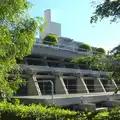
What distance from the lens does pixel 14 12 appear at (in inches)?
327

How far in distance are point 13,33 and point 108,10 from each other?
13.5 ft

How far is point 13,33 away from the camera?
8.79 meters

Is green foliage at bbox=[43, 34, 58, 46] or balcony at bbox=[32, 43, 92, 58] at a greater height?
green foliage at bbox=[43, 34, 58, 46]

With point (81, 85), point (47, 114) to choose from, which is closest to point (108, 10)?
point (47, 114)

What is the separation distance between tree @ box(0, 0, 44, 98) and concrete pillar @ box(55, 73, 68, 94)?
24.7 metres

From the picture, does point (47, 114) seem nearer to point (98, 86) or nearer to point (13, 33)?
A: point (13, 33)

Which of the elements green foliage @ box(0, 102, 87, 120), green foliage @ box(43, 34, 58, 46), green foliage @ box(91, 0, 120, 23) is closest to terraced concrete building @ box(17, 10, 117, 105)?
green foliage @ box(43, 34, 58, 46)

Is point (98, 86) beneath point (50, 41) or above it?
beneath

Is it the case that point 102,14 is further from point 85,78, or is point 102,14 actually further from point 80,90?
point 85,78

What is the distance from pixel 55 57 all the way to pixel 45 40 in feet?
9.93

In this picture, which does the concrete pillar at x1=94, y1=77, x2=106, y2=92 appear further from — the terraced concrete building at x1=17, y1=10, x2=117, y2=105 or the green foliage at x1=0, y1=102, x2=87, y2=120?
the green foliage at x1=0, y1=102, x2=87, y2=120

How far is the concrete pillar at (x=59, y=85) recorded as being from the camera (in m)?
34.1

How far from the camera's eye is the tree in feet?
26.5

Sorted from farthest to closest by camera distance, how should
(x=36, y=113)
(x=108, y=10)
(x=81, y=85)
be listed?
(x=81, y=85) < (x=36, y=113) < (x=108, y=10)
